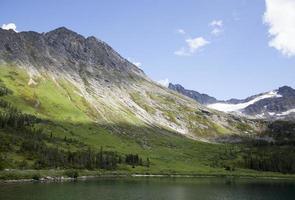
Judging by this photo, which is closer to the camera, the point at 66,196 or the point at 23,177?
the point at 66,196

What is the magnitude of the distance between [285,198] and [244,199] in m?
15.8

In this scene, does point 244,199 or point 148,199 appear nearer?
point 148,199

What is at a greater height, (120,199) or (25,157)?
(25,157)

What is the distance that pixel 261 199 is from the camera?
128 metres

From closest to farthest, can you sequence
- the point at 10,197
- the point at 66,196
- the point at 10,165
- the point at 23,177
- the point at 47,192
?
the point at 10,197 < the point at 66,196 < the point at 47,192 < the point at 23,177 < the point at 10,165

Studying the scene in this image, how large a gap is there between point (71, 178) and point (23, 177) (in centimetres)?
2736

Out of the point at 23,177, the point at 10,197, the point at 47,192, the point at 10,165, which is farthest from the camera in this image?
the point at 10,165

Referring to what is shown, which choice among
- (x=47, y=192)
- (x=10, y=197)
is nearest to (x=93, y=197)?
(x=47, y=192)

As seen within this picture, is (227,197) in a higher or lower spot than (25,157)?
lower

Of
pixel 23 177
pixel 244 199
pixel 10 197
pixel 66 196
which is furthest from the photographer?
pixel 23 177

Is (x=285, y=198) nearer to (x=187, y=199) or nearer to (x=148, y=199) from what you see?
(x=187, y=199)

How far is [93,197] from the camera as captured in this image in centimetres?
11150

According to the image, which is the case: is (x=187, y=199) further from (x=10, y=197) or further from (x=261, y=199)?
(x=10, y=197)

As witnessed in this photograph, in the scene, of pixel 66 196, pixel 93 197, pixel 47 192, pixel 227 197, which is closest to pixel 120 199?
pixel 93 197
